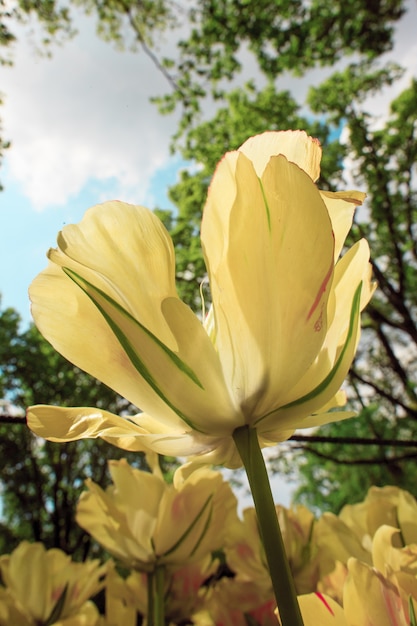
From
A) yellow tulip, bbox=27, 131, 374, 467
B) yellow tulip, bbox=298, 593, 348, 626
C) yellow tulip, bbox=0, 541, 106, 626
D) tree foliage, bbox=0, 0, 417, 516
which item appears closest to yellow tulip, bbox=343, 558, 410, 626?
yellow tulip, bbox=298, 593, 348, 626

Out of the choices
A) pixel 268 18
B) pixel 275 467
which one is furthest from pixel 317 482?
pixel 268 18

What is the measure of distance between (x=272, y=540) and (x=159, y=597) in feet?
1.17

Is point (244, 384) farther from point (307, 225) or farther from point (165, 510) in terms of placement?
point (165, 510)

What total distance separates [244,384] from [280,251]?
0.07 metres

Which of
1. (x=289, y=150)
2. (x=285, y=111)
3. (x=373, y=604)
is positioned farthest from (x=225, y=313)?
(x=285, y=111)

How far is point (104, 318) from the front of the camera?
0.26m

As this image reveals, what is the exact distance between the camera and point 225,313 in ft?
0.84

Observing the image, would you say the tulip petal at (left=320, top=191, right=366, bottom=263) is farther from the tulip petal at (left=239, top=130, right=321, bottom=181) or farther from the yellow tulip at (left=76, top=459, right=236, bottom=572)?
the yellow tulip at (left=76, top=459, right=236, bottom=572)

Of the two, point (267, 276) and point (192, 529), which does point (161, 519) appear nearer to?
point (192, 529)

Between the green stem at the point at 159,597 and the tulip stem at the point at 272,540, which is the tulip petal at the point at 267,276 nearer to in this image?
the tulip stem at the point at 272,540

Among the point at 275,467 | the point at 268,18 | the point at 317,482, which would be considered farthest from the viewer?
the point at 317,482

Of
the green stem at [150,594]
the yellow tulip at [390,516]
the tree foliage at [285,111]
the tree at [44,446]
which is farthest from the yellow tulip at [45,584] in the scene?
the tree at [44,446]

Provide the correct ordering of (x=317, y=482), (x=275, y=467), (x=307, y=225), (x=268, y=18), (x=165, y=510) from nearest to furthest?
(x=307, y=225), (x=165, y=510), (x=268, y=18), (x=275, y=467), (x=317, y=482)

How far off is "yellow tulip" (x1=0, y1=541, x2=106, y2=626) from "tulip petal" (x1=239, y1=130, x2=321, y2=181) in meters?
0.65
